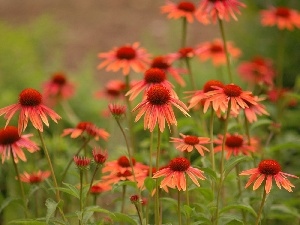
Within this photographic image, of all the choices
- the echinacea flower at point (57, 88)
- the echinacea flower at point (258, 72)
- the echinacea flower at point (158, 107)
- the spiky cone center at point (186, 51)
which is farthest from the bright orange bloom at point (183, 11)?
the echinacea flower at point (158, 107)

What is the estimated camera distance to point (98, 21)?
758 centimetres

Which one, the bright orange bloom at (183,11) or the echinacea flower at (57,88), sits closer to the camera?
the bright orange bloom at (183,11)

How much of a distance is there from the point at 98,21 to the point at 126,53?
5.09 meters

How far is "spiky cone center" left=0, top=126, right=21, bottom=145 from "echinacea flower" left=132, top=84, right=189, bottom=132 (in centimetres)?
42

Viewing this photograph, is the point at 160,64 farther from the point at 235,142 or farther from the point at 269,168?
the point at 269,168

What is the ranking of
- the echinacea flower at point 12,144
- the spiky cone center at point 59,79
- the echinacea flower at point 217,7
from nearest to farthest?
the echinacea flower at point 12,144
the echinacea flower at point 217,7
the spiky cone center at point 59,79

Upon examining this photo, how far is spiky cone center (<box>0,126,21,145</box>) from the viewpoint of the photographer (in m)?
2.02

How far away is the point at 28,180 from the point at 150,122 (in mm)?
631

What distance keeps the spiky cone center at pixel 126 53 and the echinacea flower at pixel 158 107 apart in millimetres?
721

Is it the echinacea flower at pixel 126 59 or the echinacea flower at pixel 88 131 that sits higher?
the echinacea flower at pixel 126 59

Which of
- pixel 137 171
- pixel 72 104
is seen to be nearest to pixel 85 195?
pixel 137 171

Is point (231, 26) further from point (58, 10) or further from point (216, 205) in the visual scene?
point (58, 10)

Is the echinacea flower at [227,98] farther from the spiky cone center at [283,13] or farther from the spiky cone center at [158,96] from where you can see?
the spiky cone center at [283,13]

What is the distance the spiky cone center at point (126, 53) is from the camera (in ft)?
8.41
